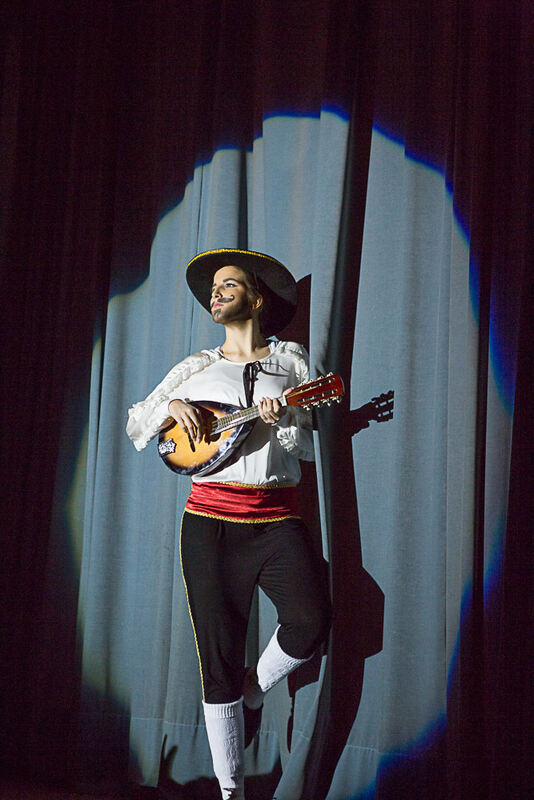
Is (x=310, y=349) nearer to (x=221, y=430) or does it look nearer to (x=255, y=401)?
(x=255, y=401)

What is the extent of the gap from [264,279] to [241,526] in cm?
77

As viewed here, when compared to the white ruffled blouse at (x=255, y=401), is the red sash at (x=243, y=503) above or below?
below

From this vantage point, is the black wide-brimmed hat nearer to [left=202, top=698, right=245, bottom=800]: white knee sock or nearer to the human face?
the human face

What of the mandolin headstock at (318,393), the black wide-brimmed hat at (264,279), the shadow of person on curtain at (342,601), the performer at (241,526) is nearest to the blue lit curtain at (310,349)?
the shadow of person on curtain at (342,601)

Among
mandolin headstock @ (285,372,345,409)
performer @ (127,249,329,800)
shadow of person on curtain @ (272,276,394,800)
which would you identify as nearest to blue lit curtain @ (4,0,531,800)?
shadow of person on curtain @ (272,276,394,800)

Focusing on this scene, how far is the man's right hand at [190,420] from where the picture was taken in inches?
73.8

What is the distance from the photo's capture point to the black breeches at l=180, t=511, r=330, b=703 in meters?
1.83

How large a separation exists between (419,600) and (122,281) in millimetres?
1558

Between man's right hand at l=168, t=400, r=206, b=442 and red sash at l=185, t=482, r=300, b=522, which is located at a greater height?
man's right hand at l=168, t=400, r=206, b=442

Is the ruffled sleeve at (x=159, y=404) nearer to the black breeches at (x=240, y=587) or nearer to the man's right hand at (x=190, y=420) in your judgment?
the man's right hand at (x=190, y=420)

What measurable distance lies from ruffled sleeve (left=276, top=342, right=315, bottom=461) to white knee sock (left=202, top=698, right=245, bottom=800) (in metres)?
0.71

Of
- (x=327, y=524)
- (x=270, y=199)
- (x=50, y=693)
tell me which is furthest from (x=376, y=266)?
(x=50, y=693)

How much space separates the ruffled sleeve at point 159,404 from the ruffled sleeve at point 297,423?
24cm

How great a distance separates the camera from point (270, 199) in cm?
242
